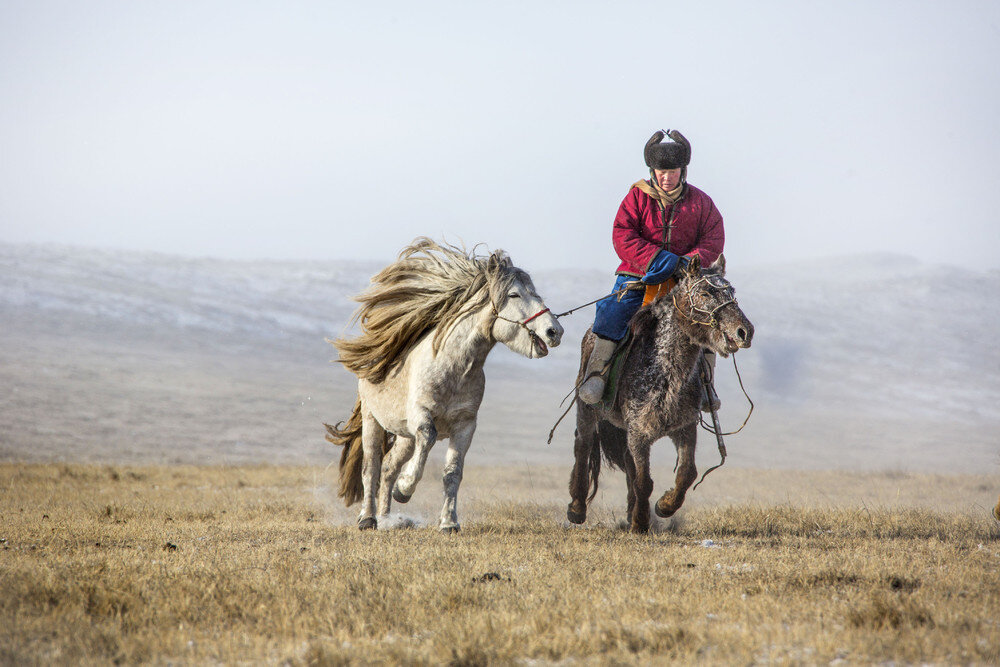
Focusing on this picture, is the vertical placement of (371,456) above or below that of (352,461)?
above

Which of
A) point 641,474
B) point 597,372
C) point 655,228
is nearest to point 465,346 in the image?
point 597,372

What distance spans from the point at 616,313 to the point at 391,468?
254 centimetres

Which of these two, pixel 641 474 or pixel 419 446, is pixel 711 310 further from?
pixel 419 446

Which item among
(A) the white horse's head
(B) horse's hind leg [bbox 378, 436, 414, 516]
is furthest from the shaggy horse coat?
(B) horse's hind leg [bbox 378, 436, 414, 516]

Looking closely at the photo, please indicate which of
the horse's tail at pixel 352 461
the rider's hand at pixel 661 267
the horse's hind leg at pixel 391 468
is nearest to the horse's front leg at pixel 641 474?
the rider's hand at pixel 661 267

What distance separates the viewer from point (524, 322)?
680cm

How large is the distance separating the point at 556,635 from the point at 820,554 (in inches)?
120

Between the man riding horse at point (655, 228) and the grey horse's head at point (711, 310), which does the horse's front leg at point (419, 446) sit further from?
the grey horse's head at point (711, 310)

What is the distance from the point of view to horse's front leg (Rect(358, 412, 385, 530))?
7.93m

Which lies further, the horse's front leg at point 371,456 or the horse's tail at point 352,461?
the horse's tail at point 352,461

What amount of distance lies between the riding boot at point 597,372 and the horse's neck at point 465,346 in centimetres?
98

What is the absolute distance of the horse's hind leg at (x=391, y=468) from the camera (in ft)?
25.9

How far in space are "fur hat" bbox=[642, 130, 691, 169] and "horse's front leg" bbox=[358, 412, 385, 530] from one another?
3534mm

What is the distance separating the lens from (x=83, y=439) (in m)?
24.9
